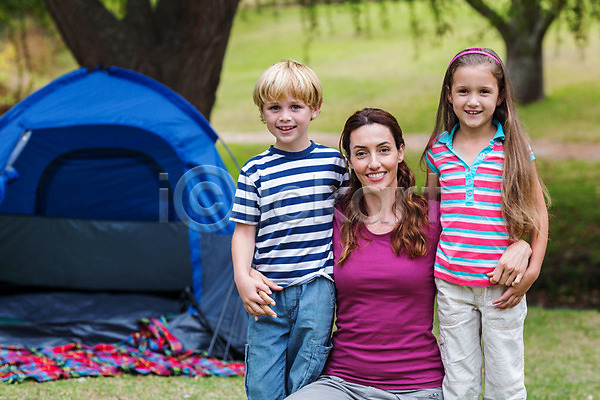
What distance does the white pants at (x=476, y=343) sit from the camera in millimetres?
2012

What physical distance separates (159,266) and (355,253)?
9.70 feet

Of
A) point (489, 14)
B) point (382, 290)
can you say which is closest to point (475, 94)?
point (382, 290)

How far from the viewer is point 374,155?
205 cm

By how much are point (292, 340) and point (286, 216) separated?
0.39 m

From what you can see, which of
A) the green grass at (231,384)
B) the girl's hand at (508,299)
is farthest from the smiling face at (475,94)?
the green grass at (231,384)

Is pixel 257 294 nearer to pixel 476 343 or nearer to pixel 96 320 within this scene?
pixel 476 343

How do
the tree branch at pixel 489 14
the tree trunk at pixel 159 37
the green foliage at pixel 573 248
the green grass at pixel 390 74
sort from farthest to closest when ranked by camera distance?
the green grass at pixel 390 74 < the tree branch at pixel 489 14 < the green foliage at pixel 573 248 < the tree trunk at pixel 159 37

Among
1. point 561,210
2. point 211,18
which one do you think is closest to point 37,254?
point 211,18

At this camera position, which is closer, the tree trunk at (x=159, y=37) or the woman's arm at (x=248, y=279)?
the woman's arm at (x=248, y=279)

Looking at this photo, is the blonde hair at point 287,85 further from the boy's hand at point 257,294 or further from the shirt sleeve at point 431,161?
the boy's hand at point 257,294

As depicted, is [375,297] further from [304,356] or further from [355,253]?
[304,356]

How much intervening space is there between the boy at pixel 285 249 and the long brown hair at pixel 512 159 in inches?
20.2

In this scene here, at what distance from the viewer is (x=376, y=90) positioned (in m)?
16.8

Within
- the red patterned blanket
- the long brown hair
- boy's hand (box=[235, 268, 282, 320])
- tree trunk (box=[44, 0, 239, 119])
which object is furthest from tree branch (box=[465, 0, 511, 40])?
boy's hand (box=[235, 268, 282, 320])
